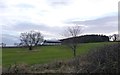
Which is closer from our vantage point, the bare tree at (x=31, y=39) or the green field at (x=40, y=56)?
the green field at (x=40, y=56)

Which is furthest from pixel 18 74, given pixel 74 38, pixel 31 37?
pixel 31 37

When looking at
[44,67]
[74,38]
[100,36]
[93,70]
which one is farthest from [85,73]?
[100,36]

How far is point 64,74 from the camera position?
17484 mm

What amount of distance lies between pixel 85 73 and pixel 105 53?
6.23 ft

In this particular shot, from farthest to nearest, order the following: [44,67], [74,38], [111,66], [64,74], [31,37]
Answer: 1. [31,37]
2. [74,38]
3. [44,67]
4. [64,74]
5. [111,66]

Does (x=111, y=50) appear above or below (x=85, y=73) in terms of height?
above

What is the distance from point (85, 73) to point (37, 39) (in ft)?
245

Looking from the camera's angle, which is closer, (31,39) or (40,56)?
(40,56)

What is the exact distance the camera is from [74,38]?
44000mm

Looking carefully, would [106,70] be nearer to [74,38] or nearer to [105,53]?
[105,53]

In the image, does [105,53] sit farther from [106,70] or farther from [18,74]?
[18,74]

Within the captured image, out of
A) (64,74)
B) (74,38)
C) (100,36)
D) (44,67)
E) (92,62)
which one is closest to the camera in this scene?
(92,62)

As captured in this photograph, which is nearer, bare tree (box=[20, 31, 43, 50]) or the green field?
the green field

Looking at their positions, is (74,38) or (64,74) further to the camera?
(74,38)
